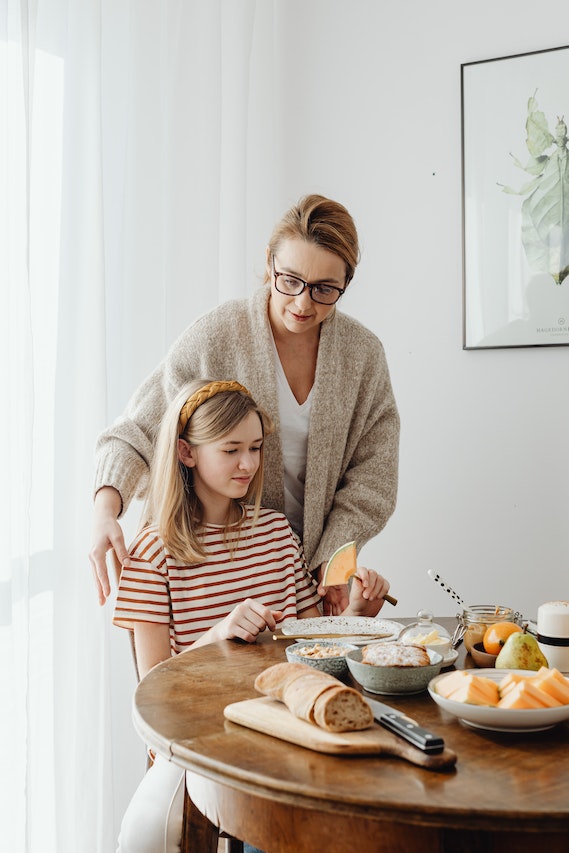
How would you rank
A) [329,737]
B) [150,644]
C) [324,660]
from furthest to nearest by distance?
1. [150,644]
2. [324,660]
3. [329,737]

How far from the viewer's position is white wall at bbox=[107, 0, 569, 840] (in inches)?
106

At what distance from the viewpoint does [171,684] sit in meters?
1.33

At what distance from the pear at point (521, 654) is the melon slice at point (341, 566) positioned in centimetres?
41

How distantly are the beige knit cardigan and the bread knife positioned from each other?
0.84 meters

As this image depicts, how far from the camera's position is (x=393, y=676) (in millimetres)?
1231

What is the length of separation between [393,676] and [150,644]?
0.59 metres

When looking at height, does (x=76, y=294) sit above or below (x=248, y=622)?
above

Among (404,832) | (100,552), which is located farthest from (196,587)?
(404,832)

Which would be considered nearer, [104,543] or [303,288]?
[104,543]

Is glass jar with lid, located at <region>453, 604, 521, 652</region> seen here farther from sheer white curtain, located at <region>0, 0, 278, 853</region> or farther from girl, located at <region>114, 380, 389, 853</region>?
sheer white curtain, located at <region>0, 0, 278, 853</region>

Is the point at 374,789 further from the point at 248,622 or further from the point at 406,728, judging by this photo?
the point at 248,622

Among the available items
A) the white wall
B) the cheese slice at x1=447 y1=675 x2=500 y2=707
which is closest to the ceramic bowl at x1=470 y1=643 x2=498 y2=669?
the cheese slice at x1=447 y1=675 x2=500 y2=707

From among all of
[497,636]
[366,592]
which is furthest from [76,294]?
[497,636]

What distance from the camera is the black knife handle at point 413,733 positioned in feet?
3.28
